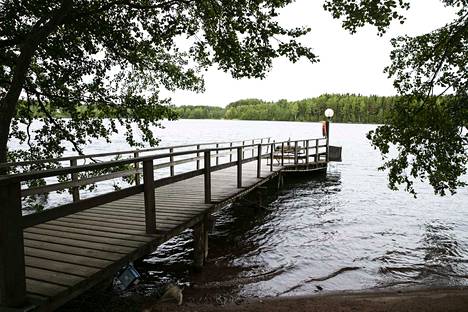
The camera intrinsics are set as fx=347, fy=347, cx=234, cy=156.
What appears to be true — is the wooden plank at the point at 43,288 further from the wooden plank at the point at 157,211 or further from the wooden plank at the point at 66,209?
the wooden plank at the point at 157,211

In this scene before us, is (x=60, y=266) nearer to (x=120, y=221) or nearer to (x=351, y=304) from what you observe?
(x=120, y=221)

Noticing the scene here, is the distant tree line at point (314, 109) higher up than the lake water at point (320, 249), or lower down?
higher up

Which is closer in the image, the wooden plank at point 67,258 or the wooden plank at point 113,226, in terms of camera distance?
the wooden plank at point 67,258

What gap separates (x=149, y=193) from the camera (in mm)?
4996

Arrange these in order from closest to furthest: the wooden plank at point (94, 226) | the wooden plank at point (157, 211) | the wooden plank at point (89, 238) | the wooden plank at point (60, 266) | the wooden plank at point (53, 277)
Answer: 1. the wooden plank at point (53, 277)
2. the wooden plank at point (60, 266)
3. the wooden plank at point (89, 238)
4. the wooden plank at point (94, 226)
5. the wooden plank at point (157, 211)

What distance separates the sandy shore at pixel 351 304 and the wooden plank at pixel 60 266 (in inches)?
78.6

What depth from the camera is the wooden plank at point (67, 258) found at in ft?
13.5

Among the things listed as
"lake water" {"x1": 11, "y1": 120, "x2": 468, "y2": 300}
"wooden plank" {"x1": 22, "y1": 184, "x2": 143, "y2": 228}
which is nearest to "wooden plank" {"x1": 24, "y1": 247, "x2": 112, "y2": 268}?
"wooden plank" {"x1": 22, "y1": 184, "x2": 143, "y2": 228}

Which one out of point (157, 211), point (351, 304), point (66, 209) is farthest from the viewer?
point (157, 211)

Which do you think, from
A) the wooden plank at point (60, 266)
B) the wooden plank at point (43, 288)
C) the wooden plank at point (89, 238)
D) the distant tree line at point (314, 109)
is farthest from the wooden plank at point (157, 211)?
the distant tree line at point (314, 109)

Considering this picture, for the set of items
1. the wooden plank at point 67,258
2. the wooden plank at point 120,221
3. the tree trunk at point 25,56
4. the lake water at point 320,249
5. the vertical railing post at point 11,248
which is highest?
the tree trunk at point 25,56

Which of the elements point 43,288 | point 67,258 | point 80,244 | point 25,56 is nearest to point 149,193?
point 80,244

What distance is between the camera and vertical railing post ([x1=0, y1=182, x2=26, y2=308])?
281 cm

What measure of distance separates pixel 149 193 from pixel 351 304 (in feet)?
13.1
